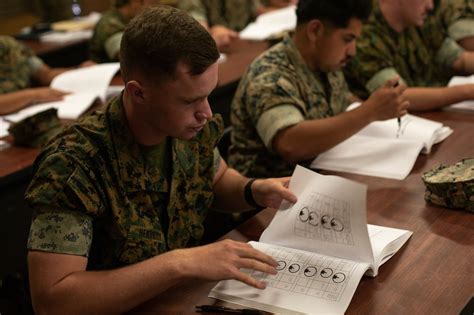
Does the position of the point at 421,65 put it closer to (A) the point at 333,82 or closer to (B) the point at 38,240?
(A) the point at 333,82

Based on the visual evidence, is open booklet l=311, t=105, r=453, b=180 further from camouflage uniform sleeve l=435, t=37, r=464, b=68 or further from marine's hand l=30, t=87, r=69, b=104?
marine's hand l=30, t=87, r=69, b=104

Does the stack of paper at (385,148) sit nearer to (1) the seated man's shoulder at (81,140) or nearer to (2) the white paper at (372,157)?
(2) the white paper at (372,157)

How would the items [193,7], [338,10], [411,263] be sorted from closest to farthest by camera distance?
[411,263]
[338,10]
[193,7]

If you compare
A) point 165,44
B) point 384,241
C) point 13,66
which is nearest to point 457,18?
point 384,241

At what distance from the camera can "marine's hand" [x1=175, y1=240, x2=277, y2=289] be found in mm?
1050

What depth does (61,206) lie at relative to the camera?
108 centimetres

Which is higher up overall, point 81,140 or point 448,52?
point 81,140

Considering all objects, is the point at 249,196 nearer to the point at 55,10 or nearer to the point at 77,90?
the point at 77,90

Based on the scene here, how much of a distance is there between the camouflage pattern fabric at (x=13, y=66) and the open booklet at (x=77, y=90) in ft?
0.73

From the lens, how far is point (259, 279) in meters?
1.11

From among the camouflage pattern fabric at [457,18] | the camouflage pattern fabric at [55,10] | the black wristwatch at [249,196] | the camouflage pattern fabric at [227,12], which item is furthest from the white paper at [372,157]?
the camouflage pattern fabric at [55,10]

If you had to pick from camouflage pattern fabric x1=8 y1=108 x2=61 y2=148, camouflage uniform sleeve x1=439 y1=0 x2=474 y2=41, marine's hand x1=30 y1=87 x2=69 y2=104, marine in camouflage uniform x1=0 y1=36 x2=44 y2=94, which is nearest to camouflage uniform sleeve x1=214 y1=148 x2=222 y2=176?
camouflage pattern fabric x1=8 y1=108 x2=61 y2=148

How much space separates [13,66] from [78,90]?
49 centimetres

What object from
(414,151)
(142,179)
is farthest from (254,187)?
(414,151)
